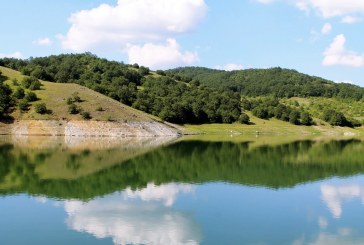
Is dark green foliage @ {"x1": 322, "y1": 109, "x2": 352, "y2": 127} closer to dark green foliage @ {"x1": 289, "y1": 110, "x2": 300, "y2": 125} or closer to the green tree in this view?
dark green foliage @ {"x1": 289, "y1": 110, "x2": 300, "y2": 125}

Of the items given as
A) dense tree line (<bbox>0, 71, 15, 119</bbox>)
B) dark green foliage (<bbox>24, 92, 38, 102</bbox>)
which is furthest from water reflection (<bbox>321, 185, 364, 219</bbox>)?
dark green foliage (<bbox>24, 92, 38, 102</bbox>)

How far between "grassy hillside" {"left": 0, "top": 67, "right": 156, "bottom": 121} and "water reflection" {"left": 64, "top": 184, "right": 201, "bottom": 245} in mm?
77019

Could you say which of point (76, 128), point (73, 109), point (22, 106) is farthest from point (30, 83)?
point (76, 128)

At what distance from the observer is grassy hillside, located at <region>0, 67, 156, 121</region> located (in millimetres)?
114213

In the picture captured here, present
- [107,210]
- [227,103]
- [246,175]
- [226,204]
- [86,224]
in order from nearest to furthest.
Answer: [86,224] < [107,210] < [226,204] < [246,175] < [227,103]

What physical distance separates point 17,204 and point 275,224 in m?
21.6

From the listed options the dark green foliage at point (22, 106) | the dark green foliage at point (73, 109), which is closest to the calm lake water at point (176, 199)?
the dark green foliage at point (73, 109)

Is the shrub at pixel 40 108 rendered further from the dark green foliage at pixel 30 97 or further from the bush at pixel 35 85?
the bush at pixel 35 85

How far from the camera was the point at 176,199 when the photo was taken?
40.2 meters

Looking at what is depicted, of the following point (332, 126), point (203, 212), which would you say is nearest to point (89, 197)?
point (203, 212)

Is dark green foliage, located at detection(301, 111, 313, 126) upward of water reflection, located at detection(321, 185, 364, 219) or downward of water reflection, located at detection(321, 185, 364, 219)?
upward

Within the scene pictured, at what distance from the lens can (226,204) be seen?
38562 millimetres

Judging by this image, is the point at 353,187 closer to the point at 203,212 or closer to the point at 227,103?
the point at 203,212

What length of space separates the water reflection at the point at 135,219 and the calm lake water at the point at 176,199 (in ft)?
0.23
